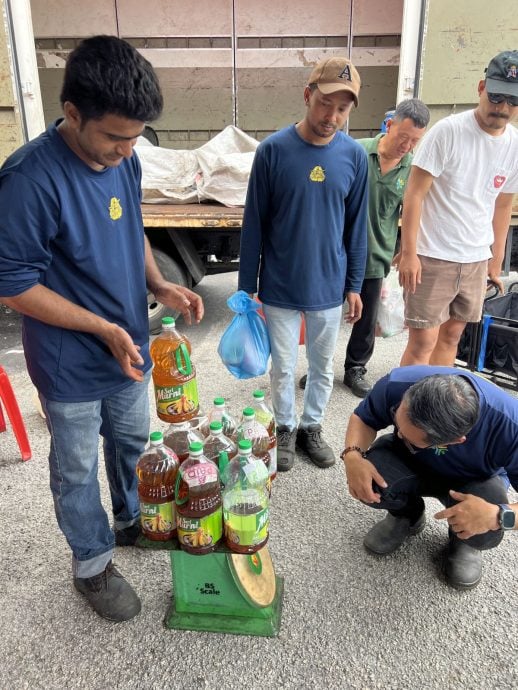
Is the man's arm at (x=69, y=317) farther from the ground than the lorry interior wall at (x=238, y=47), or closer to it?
closer to it

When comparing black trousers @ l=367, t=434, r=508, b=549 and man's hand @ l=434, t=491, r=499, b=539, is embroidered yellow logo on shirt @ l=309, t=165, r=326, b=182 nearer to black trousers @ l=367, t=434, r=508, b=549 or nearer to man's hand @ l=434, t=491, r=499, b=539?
black trousers @ l=367, t=434, r=508, b=549

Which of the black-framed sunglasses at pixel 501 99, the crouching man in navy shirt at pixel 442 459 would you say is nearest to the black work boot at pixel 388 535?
the crouching man in navy shirt at pixel 442 459

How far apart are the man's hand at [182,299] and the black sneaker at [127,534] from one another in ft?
3.09

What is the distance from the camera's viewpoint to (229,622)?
69.7 inches

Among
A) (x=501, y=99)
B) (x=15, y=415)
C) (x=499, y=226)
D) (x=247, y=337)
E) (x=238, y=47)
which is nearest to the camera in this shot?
(x=501, y=99)

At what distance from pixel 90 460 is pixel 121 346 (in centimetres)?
46

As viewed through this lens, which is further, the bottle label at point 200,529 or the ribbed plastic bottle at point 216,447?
the ribbed plastic bottle at point 216,447

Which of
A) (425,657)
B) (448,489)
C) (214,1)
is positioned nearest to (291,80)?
(214,1)

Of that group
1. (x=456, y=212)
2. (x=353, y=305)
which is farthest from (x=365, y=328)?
(x=456, y=212)

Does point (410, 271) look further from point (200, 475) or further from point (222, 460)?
point (200, 475)

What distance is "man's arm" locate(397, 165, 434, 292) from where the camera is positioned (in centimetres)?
262

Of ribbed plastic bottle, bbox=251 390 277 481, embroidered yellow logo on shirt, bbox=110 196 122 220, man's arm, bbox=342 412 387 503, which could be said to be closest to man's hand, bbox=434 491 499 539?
man's arm, bbox=342 412 387 503

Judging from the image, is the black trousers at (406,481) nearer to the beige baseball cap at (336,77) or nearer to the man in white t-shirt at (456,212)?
the man in white t-shirt at (456,212)

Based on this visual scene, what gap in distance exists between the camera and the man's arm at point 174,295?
1807 millimetres
